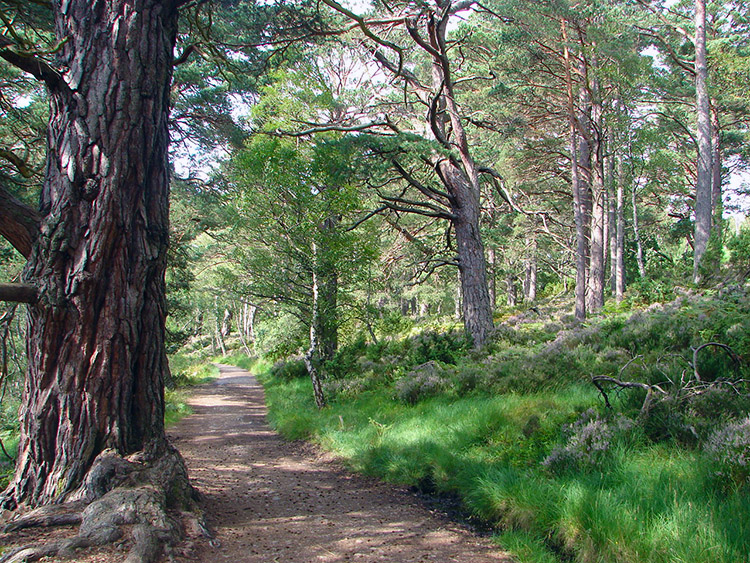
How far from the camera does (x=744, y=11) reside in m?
19.9

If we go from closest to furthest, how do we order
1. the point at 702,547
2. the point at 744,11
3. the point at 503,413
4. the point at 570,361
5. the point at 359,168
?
the point at 702,547, the point at 503,413, the point at 570,361, the point at 359,168, the point at 744,11

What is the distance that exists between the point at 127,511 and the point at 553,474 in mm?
3792

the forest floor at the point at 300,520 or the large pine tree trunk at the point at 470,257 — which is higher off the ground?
the large pine tree trunk at the point at 470,257

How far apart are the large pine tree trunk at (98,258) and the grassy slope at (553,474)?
325 cm

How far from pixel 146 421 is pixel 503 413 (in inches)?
176

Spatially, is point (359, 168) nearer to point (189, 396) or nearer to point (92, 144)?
point (92, 144)

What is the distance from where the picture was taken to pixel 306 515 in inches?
190

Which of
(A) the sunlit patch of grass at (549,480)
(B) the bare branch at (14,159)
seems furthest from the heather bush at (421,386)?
(B) the bare branch at (14,159)

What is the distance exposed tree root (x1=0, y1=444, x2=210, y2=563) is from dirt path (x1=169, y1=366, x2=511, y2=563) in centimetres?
34

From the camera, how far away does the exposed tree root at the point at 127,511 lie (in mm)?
3097

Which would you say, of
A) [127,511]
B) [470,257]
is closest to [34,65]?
[127,511]

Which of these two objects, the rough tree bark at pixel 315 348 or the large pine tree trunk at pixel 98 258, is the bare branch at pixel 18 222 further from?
the rough tree bark at pixel 315 348

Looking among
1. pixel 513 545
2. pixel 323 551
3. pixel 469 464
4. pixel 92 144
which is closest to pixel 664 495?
pixel 513 545

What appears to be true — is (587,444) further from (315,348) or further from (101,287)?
(315,348)
